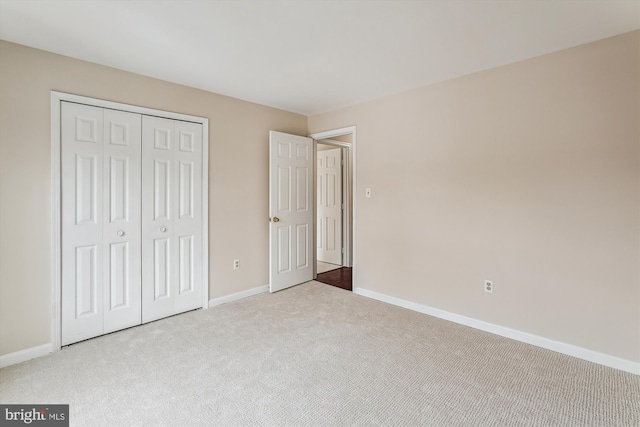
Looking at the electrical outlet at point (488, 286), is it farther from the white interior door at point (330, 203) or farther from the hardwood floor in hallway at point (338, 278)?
the white interior door at point (330, 203)

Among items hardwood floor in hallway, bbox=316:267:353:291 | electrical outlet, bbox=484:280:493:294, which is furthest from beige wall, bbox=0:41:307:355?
electrical outlet, bbox=484:280:493:294

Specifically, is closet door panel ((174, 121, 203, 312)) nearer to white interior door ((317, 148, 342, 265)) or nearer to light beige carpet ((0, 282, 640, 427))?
light beige carpet ((0, 282, 640, 427))

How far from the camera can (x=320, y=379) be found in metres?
2.01

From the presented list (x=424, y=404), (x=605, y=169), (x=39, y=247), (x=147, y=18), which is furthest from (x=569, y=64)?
(x=39, y=247)

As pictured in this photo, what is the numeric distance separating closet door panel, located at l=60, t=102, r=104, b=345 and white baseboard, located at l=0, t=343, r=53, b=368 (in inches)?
4.8

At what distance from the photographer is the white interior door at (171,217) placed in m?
2.89

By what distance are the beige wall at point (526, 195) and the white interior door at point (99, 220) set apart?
263 cm

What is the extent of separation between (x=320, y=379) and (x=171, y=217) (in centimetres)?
215

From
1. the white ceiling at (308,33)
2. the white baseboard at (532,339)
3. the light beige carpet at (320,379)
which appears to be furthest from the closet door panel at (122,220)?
the white baseboard at (532,339)

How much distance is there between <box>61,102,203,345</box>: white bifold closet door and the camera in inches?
97.7

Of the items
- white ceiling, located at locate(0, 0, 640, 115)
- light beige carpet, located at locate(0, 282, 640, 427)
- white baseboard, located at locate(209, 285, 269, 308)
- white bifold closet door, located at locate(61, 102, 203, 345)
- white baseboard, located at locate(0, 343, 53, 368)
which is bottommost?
light beige carpet, located at locate(0, 282, 640, 427)

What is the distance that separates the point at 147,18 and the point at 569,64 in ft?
10.1

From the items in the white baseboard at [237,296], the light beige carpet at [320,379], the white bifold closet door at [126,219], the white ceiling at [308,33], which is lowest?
the light beige carpet at [320,379]

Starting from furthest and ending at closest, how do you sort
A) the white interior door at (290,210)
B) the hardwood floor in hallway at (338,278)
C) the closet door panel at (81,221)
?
the hardwood floor in hallway at (338,278) < the white interior door at (290,210) < the closet door panel at (81,221)
